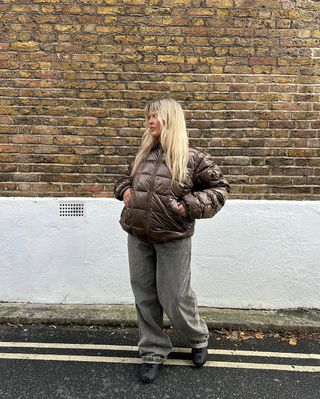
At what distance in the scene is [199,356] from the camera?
317cm

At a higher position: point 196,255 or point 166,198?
point 166,198

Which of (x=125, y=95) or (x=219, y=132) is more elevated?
(x=125, y=95)

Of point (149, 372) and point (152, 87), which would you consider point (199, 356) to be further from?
point (152, 87)

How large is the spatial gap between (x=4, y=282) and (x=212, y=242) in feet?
6.89

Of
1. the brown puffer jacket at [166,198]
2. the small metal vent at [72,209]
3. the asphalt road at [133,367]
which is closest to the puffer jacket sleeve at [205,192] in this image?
the brown puffer jacket at [166,198]

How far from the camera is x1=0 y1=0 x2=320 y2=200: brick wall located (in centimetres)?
381

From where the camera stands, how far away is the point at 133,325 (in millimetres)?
3824

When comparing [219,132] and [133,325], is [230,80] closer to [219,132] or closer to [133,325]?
[219,132]

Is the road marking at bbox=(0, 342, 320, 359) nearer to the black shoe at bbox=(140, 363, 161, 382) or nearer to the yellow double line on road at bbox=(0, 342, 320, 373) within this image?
the yellow double line on road at bbox=(0, 342, 320, 373)

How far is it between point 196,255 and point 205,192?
1.43m

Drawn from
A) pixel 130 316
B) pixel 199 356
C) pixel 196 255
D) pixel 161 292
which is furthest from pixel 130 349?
pixel 196 255

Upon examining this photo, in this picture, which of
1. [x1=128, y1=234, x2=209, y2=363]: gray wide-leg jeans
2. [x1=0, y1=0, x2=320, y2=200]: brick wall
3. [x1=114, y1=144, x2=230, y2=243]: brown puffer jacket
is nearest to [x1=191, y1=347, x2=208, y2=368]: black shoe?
[x1=128, y1=234, x2=209, y2=363]: gray wide-leg jeans

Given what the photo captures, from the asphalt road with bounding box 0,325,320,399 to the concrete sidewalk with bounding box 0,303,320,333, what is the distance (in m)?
0.08

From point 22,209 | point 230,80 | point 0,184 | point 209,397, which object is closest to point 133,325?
point 209,397
